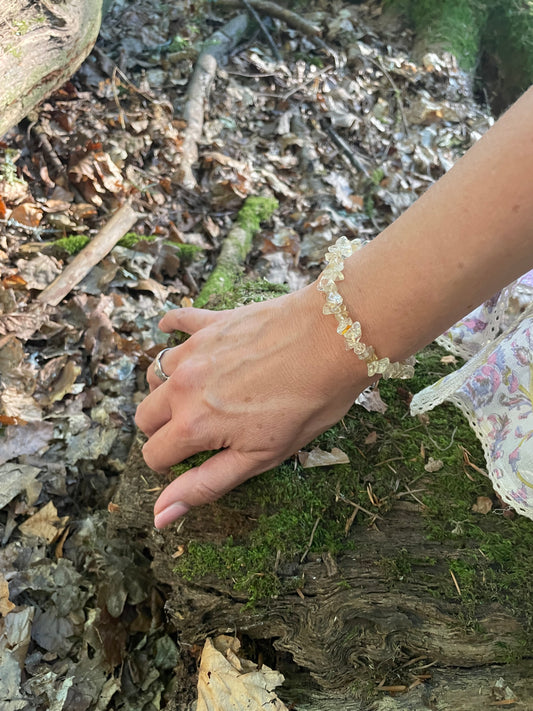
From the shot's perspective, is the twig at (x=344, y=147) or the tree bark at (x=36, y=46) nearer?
the tree bark at (x=36, y=46)

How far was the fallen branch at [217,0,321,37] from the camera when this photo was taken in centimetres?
654

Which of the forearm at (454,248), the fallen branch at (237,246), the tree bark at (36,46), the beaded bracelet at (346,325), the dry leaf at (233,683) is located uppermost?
the tree bark at (36,46)

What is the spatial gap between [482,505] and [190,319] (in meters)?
1.44

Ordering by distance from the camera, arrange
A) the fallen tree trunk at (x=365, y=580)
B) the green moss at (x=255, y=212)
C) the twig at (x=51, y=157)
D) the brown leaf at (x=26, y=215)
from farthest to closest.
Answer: the green moss at (x=255, y=212)
the twig at (x=51, y=157)
the brown leaf at (x=26, y=215)
the fallen tree trunk at (x=365, y=580)

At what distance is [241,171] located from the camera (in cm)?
487

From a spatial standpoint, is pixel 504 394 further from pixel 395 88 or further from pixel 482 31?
pixel 482 31

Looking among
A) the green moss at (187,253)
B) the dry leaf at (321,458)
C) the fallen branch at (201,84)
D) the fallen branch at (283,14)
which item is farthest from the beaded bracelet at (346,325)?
the fallen branch at (283,14)

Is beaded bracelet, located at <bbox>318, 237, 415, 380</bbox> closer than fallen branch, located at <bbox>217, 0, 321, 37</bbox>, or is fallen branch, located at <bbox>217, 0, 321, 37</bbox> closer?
beaded bracelet, located at <bbox>318, 237, 415, 380</bbox>

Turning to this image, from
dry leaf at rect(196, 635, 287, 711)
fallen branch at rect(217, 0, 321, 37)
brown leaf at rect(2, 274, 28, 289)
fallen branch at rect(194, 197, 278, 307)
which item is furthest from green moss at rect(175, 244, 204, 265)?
fallen branch at rect(217, 0, 321, 37)

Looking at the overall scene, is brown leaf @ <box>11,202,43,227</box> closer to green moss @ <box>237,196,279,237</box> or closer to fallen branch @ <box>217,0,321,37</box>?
green moss @ <box>237,196,279,237</box>

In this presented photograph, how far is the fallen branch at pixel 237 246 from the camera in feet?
11.8

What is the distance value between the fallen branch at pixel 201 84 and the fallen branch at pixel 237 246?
62 cm

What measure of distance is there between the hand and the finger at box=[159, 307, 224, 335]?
0.63 ft

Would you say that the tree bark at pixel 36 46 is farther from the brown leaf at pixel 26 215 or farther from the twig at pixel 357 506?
the twig at pixel 357 506
